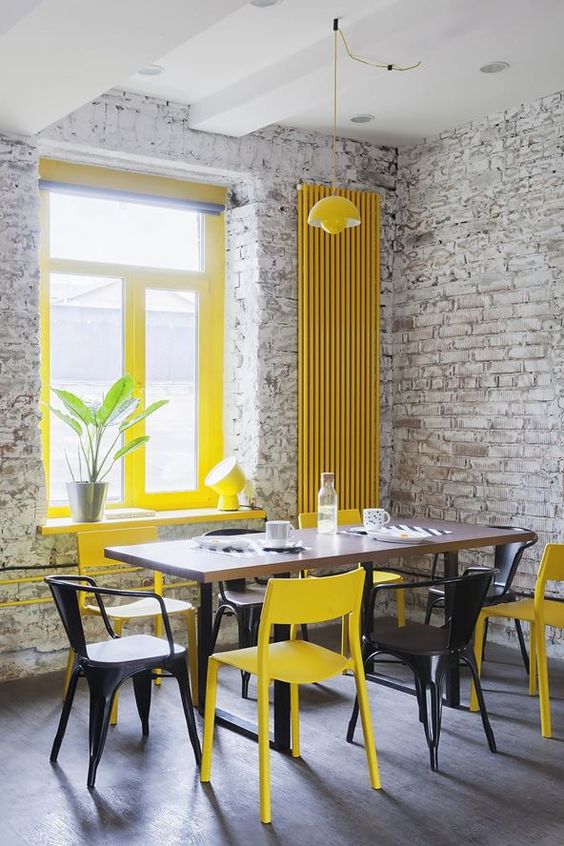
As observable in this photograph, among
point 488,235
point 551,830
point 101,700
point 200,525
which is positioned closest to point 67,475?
point 200,525

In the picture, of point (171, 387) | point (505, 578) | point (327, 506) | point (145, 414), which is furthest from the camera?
point (171, 387)

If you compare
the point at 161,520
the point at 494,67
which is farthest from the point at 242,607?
the point at 494,67

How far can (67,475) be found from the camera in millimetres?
5586

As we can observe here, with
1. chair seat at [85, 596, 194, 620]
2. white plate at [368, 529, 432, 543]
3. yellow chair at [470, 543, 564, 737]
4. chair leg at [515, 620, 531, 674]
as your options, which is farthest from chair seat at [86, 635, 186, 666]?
chair leg at [515, 620, 531, 674]

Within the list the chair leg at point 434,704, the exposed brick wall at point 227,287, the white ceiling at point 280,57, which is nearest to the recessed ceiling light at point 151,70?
the white ceiling at point 280,57

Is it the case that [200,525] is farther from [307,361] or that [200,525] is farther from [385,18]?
[385,18]

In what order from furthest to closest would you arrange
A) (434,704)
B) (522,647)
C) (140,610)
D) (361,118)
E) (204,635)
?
(361,118) < (522,647) < (140,610) < (204,635) < (434,704)

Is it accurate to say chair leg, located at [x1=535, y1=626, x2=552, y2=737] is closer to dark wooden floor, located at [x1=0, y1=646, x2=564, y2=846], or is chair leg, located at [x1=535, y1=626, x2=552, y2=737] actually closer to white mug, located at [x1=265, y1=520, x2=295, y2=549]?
dark wooden floor, located at [x1=0, y1=646, x2=564, y2=846]

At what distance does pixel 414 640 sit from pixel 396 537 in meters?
0.72

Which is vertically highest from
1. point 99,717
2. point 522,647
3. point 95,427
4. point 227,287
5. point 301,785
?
point 227,287

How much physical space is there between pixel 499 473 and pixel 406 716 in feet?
6.40

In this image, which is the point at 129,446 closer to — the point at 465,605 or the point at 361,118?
the point at 465,605

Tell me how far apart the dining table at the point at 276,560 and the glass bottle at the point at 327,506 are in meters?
0.05

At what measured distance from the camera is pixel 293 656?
140 inches
